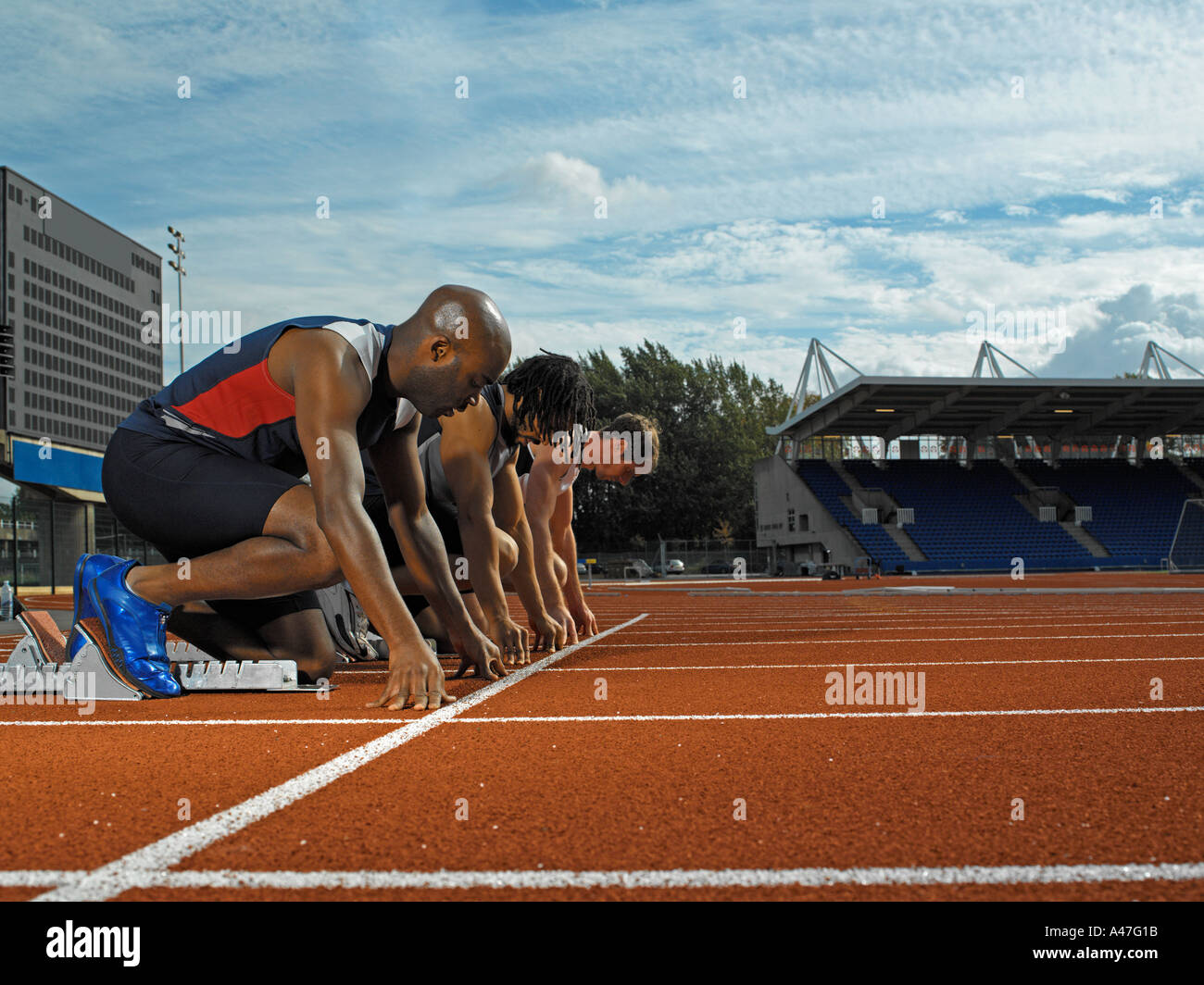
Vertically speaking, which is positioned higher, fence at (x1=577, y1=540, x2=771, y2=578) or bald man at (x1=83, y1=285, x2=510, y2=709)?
bald man at (x1=83, y1=285, x2=510, y2=709)

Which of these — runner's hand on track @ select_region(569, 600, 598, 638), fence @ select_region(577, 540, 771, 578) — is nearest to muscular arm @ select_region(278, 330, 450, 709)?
runner's hand on track @ select_region(569, 600, 598, 638)

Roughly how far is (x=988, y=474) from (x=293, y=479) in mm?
40927

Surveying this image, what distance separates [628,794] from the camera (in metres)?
2.18

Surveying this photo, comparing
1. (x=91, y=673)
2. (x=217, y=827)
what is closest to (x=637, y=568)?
(x=91, y=673)

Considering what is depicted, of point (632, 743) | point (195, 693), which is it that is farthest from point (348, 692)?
point (632, 743)

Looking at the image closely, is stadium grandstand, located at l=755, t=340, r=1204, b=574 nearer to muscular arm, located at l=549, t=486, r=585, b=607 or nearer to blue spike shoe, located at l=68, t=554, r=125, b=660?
muscular arm, located at l=549, t=486, r=585, b=607

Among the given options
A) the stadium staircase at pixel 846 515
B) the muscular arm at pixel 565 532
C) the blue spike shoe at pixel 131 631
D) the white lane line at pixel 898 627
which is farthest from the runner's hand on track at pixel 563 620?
the stadium staircase at pixel 846 515

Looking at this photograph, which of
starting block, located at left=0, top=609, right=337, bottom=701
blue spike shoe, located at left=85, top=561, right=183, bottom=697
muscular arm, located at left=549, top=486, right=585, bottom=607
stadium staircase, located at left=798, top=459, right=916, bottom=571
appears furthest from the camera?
stadium staircase, located at left=798, top=459, right=916, bottom=571

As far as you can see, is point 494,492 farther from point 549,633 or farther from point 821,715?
point 821,715

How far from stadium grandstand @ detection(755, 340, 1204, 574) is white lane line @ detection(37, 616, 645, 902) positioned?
31794mm

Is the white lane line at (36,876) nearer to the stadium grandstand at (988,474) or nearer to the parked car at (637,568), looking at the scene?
the stadium grandstand at (988,474)

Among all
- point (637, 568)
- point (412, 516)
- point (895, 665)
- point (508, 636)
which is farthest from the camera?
point (637, 568)

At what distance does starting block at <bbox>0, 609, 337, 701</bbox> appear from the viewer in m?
3.78

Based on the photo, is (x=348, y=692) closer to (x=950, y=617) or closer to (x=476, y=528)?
(x=476, y=528)
